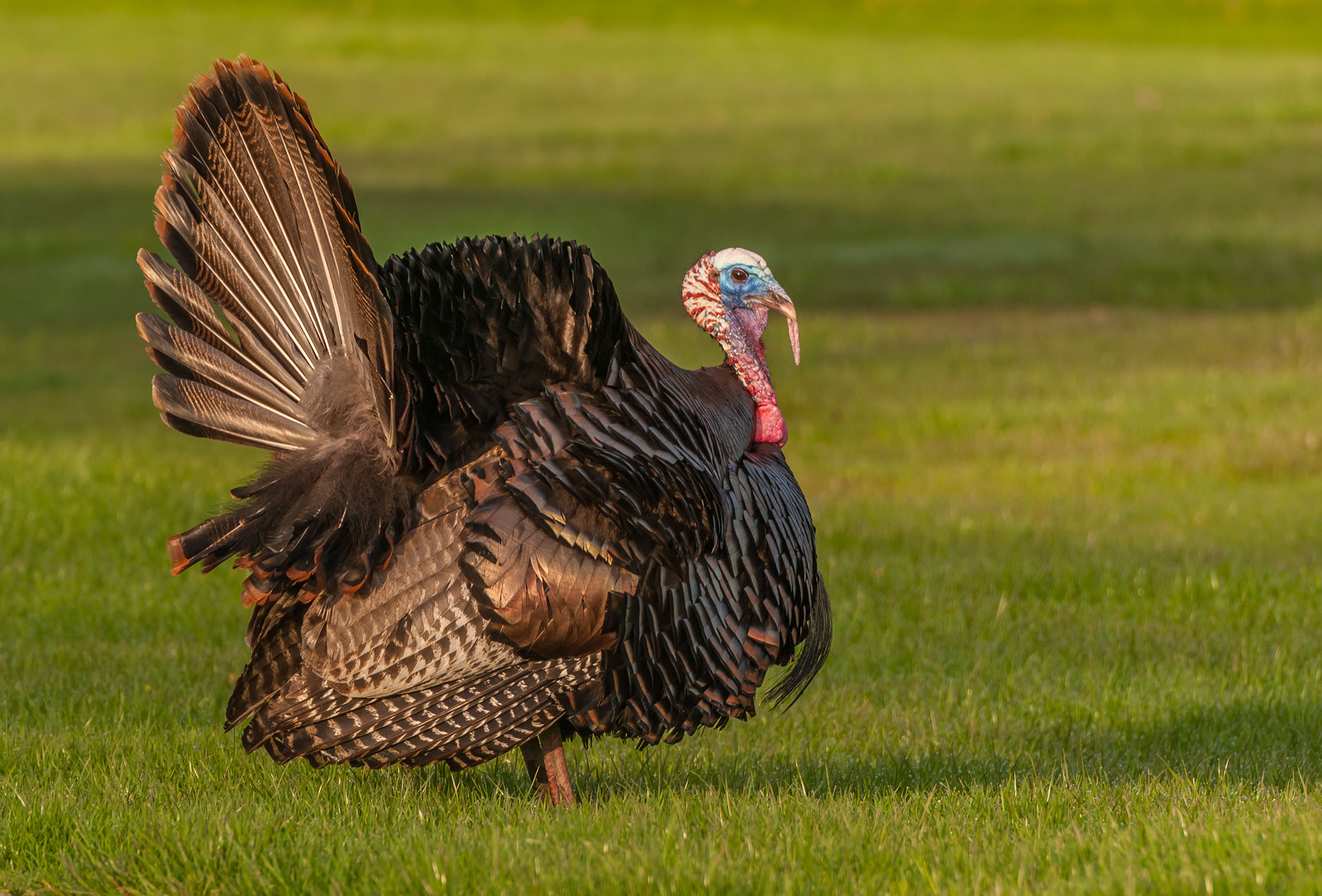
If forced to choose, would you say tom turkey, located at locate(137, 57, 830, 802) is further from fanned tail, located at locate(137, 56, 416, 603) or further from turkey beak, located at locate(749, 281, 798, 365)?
turkey beak, located at locate(749, 281, 798, 365)

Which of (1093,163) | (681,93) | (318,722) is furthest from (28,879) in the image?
(681,93)

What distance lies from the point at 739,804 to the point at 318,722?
4.17 feet

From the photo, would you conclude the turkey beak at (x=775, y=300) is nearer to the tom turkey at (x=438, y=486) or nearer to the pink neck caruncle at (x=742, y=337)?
the pink neck caruncle at (x=742, y=337)

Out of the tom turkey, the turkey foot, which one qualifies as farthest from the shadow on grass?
the tom turkey

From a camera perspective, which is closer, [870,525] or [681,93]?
[870,525]

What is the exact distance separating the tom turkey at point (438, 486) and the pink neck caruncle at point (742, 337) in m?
0.31

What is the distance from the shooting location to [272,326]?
511 cm

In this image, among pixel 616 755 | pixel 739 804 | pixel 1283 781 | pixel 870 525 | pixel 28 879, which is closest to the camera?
pixel 28 879

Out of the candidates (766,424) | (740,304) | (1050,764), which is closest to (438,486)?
(766,424)

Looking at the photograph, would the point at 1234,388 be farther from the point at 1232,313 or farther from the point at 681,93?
the point at 681,93

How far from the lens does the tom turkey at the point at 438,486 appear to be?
479cm

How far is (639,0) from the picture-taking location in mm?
60125

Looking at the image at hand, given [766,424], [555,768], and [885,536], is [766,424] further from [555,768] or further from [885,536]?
[885,536]

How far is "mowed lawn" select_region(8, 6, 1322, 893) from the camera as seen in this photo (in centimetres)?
440
